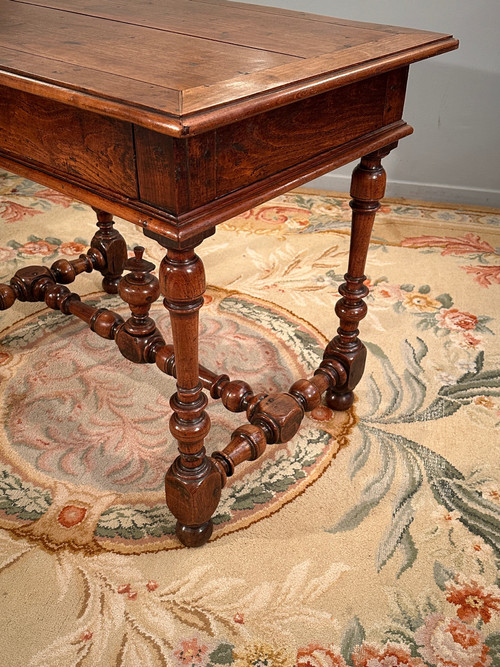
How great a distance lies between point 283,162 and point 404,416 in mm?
718

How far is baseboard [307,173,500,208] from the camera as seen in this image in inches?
96.3

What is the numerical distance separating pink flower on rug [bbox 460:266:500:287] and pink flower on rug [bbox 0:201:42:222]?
4.80 ft

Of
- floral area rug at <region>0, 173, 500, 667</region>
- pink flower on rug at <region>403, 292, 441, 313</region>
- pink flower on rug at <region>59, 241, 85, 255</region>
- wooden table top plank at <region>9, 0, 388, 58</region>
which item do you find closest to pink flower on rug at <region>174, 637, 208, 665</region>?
floral area rug at <region>0, 173, 500, 667</region>

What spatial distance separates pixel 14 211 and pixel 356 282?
1472 mm

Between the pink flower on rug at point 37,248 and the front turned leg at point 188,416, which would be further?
the pink flower on rug at point 37,248

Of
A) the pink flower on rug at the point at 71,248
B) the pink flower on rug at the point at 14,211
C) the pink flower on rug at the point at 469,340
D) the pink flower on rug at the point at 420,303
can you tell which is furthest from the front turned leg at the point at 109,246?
the pink flower on rug at the point at 469,340

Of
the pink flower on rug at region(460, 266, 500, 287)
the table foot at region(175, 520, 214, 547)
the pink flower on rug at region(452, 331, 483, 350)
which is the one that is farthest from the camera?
the pink flower on rug at region(460, 266, 500, 287)

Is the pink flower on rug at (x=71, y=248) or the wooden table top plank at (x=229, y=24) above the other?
the wooden table top plank at (x=229, y=24)

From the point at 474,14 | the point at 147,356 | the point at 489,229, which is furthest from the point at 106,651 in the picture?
the point at 474,14

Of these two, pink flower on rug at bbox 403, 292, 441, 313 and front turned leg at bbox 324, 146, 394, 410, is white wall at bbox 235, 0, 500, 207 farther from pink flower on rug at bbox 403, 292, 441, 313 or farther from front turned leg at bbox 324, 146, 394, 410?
front turned leg at bbox 324, 146, 394, 410

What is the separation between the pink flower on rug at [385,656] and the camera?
3.10 feet

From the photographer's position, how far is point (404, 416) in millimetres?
1422

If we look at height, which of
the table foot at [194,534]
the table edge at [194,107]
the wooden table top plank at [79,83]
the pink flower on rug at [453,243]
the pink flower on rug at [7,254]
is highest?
the wooden table top plank at [79,83]

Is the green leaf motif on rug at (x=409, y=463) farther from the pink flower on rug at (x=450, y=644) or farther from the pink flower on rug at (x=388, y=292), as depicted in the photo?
the pink flower on rug at (x=388, y=292)
